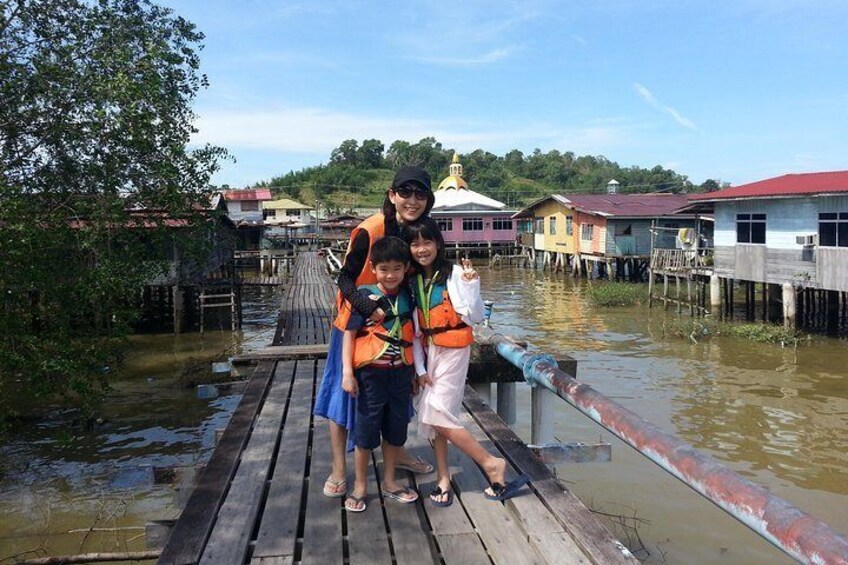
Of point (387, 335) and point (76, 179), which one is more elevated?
point (76, 179)

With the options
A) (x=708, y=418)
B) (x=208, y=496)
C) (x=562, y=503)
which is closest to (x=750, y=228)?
(x=708, y=418)

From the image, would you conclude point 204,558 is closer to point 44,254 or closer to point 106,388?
point 44,254

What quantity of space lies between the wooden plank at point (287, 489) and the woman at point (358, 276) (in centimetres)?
22

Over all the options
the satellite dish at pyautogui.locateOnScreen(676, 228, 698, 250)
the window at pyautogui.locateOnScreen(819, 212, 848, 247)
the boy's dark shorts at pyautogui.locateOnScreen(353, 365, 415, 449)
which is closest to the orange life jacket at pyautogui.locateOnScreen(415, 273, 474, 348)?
the boy's dark shorts at pyautogui.locateOnScreen(353, 365, 415, 449)

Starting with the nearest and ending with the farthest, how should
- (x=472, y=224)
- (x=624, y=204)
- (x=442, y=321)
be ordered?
1. (x=442, y=321)
2. (x=624, y=204)
3. (x=472, y=224)

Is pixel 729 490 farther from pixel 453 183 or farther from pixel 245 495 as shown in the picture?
pixel 453 183

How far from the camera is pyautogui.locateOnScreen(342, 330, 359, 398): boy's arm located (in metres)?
3.45

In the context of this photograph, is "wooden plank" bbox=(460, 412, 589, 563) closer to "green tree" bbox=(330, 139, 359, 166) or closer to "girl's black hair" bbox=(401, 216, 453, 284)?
"girl's black hair" bbox=(401, 216, 453, 284)

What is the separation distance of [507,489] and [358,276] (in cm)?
137

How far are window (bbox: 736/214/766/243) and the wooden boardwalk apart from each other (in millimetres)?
17610

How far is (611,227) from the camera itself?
3212 cm

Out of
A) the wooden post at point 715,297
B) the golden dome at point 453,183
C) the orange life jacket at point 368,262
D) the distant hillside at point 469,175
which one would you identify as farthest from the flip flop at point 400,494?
the distant hillside at point 469,175

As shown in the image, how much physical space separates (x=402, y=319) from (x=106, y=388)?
721cm

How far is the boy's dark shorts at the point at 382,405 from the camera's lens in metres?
3.49
